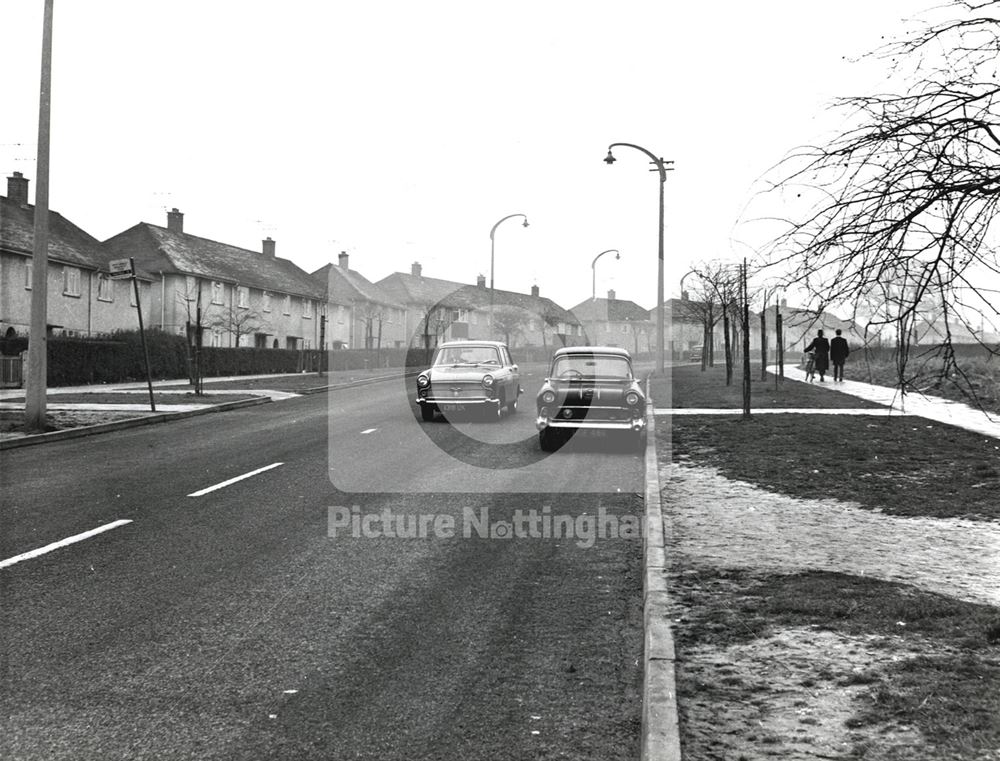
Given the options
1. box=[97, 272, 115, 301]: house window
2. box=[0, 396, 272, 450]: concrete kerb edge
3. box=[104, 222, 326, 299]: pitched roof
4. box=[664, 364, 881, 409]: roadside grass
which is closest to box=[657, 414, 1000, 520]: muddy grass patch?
box=[664, 364, 881, 409]: roadside grass

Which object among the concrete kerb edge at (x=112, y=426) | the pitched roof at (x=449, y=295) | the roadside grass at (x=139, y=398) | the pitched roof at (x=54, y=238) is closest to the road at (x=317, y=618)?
the concrete kerb edge at (x=112, y=426)

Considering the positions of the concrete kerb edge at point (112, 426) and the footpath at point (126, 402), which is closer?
the concrete kerb edge at point (112, 426)

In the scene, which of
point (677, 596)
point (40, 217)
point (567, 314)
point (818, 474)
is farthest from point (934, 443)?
point (567, 314)

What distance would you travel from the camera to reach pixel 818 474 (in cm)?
1038

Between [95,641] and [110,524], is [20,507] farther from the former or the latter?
[95,641]

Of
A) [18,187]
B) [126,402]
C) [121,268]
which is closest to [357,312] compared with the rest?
[18,187]

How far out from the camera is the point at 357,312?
7088 centimetres

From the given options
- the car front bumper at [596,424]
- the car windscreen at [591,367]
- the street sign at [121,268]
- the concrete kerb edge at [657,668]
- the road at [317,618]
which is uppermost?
the street sign at [121,268]

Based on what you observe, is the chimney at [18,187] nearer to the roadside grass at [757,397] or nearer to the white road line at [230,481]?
the roadside grass at [757,397]

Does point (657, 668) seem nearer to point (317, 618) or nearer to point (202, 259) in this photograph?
point (317, 618)

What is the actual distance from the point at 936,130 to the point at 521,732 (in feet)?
11.5

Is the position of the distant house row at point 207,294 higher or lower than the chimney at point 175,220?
lower

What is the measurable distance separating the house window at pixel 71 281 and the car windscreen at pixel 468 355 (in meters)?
27.9

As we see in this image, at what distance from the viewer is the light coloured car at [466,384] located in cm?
1769
